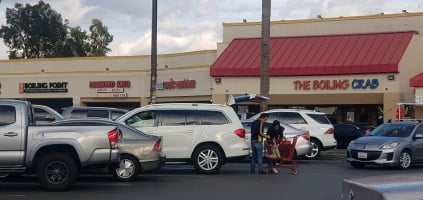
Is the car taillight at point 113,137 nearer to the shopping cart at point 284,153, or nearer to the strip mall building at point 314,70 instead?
the shopping cart at point 284,153

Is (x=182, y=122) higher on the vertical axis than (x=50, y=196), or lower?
higher

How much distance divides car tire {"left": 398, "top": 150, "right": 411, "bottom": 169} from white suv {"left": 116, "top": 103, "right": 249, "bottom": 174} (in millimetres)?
4950

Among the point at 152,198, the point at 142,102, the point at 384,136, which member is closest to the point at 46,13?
the point at 142,102

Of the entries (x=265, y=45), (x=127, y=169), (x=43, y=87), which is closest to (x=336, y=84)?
(x=265, y=45)

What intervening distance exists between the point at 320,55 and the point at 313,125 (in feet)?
50.4

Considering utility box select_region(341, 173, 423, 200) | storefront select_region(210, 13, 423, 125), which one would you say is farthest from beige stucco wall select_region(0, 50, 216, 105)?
utility box select_region(341, 173, 423, 200)

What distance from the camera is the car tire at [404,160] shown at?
19.9 meters

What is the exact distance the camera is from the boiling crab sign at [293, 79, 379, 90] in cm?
3706

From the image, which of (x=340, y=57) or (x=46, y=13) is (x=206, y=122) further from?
(x=46, y=13)

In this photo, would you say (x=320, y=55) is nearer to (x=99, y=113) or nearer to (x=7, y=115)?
(x=99, y=113)

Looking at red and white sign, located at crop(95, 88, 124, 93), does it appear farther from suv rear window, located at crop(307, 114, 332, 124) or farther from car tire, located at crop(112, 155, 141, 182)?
car tire, located at crop(112, 155, 141, 182)

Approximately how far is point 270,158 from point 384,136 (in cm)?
474

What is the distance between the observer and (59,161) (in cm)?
1373

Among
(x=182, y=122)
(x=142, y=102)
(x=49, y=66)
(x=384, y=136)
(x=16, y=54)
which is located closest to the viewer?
(x=182, y=122)
